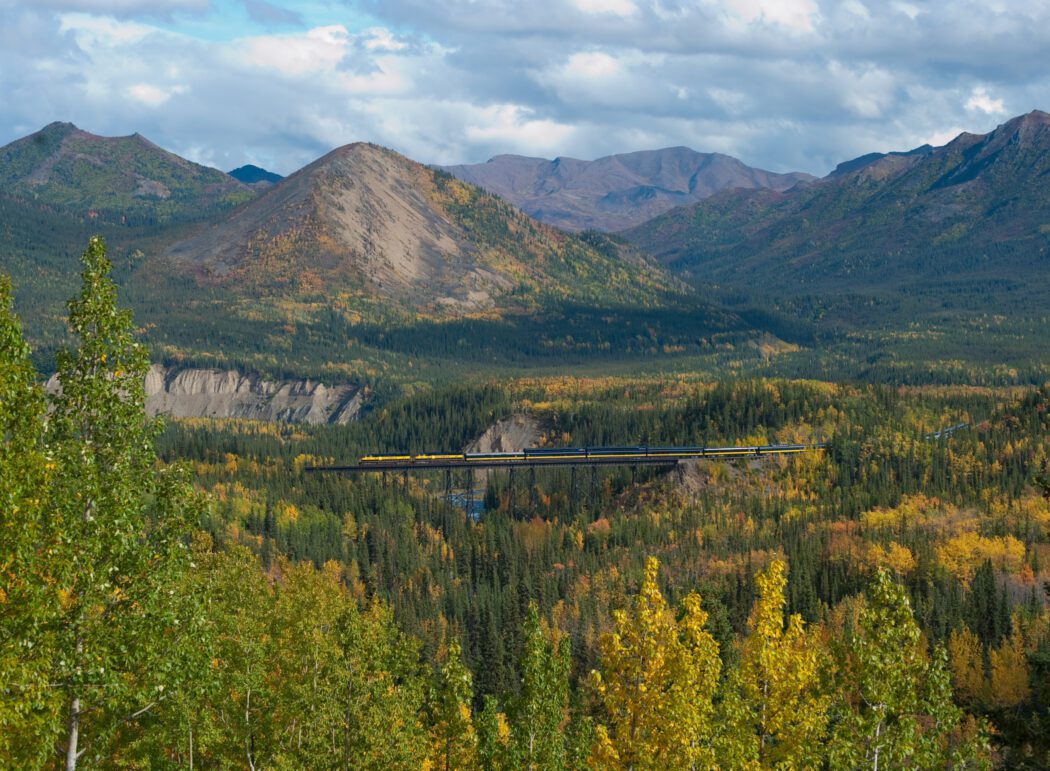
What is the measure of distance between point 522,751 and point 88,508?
1129 inches

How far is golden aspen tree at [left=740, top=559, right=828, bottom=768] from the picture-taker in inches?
1753

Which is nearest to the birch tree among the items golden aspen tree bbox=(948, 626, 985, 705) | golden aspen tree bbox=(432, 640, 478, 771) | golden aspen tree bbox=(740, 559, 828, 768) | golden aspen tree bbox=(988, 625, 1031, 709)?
golden aspen tree bbox=(740, 559, 828, 768)

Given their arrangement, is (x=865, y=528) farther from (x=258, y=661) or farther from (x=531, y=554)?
(x=258, y=661)

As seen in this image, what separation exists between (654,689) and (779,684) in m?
4.57

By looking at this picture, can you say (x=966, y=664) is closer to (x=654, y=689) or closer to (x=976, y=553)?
(x=976, y=553)

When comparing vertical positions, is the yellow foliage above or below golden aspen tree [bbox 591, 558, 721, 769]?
below

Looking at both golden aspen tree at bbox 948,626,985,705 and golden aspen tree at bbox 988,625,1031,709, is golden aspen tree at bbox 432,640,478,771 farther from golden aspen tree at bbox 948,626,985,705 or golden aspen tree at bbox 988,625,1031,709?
golden aspen tree at bbox 988,625,1031,709

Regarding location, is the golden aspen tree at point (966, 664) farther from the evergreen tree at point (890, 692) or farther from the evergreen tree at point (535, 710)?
the evergreen tree at point (890, 692)

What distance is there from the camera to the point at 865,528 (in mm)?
196375

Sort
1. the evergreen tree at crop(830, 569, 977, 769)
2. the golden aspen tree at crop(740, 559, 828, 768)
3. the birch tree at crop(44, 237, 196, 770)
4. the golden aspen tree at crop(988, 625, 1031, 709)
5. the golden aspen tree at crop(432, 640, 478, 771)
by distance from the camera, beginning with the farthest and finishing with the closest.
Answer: the golden aspen tree at crop(988, 625, 1031, 709), the golden aspen tree at crop(432, 640, 478, 771), the golden aspen tree at crop(740, 559, 828, 768), the evergreen tree at crop(830, 569, 977, 769), the birch tree at crop(44, 237, 196, 770)

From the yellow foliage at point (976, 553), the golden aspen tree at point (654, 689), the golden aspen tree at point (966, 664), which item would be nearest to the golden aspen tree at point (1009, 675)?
the golden aspen tree at point (966, 664)

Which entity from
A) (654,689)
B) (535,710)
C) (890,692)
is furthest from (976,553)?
(890,692)

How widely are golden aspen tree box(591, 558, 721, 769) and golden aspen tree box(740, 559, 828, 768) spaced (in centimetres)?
155

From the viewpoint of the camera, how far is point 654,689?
44000mm
